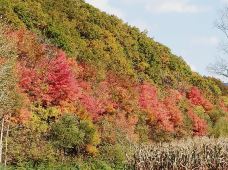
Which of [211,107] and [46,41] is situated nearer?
[46,41]

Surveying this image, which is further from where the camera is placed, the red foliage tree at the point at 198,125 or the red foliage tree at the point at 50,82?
the red foliage tree at the point at 198,125

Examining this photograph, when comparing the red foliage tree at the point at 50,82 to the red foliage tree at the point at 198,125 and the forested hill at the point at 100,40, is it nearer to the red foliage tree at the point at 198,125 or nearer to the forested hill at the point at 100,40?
the forested hill at the point at 100,40

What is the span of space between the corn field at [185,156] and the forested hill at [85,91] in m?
6.95

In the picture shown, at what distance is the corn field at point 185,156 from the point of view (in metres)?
32.8

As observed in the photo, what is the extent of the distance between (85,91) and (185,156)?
685 inches

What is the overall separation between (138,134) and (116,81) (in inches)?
211

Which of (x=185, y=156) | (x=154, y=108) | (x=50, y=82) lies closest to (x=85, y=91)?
(x=50, y=82)

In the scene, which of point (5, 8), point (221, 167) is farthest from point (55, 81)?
point (221, 167)

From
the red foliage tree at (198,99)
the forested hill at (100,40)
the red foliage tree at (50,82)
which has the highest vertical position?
the forested hill at (100,40)

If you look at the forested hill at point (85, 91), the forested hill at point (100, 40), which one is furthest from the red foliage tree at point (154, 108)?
the forested hill at point (100, 40)

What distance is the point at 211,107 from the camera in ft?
243

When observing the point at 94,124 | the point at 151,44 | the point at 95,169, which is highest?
the point at 151,44

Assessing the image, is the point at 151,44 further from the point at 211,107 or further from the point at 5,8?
the point at 5,8

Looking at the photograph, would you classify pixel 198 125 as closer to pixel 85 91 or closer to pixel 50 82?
pixel 85 91
